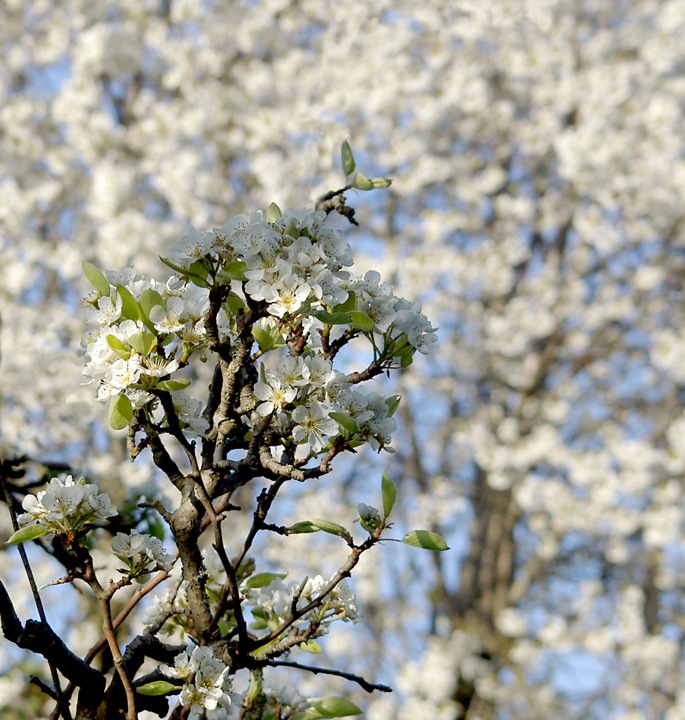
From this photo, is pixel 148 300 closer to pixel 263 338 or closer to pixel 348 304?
pixel 263 338

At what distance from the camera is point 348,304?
37.4 inches

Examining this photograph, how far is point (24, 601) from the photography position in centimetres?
526

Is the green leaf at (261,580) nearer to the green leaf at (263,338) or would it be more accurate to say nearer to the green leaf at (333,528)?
the green leaf at (333,528)

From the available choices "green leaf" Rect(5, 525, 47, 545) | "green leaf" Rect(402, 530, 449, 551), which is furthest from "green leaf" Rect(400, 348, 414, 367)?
"green leaf" Rect(5, 525, 47, 545)

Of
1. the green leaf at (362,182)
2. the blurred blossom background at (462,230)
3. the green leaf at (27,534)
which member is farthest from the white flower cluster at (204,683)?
the blurred blossom background at (462,230)

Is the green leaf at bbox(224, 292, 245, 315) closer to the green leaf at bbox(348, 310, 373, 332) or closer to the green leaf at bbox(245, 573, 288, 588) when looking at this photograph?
the green leaf at bbox(348, 310, 373, 332)

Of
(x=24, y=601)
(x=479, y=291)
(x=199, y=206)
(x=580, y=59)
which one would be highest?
(x=580, y=59)

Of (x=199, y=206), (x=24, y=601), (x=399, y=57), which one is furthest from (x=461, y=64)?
(x=24, y=601)

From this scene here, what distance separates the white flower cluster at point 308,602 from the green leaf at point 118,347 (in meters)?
0.45

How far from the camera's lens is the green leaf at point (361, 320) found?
3.07ft

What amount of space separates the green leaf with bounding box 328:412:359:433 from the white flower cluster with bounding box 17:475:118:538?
1.09ft

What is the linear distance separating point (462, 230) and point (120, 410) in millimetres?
7095

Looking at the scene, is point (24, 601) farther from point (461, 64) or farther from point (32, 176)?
point (461, 64)

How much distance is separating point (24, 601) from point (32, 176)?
3.74m
